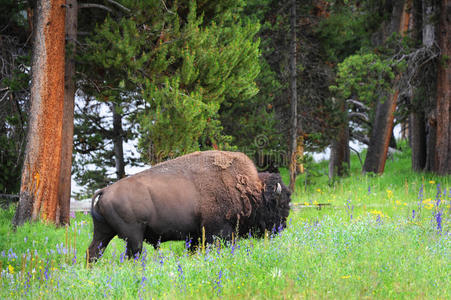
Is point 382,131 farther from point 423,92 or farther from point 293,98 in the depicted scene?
point 293,98

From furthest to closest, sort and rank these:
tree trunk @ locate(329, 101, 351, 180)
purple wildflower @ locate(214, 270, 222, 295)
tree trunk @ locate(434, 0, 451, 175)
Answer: tree trunk @ locate(329, 101, 351, 180)
tree trunk @ locate(434, 0, 451, 175)
purple wildflower @ locate(214, 270, 222, 295)

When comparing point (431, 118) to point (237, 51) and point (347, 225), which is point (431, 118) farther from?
point (347, 225)

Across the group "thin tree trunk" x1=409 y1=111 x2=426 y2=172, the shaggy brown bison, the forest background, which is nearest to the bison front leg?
the shaggy brown bison

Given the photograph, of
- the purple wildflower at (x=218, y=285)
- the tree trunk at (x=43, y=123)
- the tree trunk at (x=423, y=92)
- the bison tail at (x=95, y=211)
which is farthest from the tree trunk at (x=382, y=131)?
the purple wildflower at (x=218, y=285)

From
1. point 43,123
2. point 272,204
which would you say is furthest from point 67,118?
point 272,204

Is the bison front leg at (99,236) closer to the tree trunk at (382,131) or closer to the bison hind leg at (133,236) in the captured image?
the bison hind leg at (133,236)

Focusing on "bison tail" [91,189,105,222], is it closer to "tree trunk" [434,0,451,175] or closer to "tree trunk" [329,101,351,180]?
"tree trunk" [434,0,451,175]

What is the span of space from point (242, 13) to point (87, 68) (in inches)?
284

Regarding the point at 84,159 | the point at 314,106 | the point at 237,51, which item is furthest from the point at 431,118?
the point at 84,159

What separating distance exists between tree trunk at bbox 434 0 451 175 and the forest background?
0.03 metres

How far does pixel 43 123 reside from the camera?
29.6 ft

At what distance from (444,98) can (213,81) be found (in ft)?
23.3

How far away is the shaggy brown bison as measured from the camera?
6148 mm

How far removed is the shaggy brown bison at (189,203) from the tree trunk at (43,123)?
316cm
